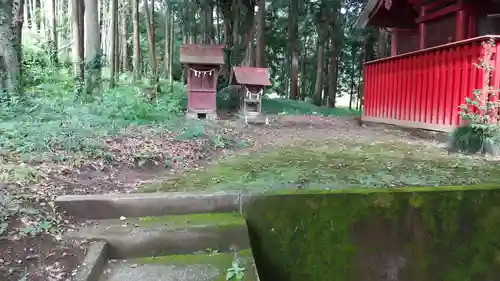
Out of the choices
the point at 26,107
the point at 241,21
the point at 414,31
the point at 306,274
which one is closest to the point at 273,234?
the point at 306,274

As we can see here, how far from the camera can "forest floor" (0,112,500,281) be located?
2.92 m

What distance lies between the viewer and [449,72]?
7.48 metres

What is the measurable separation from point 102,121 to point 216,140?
2.15 metres

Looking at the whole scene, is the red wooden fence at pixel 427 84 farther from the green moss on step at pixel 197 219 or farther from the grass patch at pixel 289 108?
the green moss on step at pixel 197 219

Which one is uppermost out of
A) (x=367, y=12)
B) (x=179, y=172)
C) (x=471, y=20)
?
(x=367, y=12)

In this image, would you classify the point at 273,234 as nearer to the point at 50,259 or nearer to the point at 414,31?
the point at 50,259

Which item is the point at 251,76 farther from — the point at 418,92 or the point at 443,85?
the point at 443,85

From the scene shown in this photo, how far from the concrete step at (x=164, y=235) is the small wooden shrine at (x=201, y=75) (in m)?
8.00

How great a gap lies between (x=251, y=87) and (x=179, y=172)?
6936mm

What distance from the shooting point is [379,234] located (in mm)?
3697

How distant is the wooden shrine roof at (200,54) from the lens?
11000 millimetres

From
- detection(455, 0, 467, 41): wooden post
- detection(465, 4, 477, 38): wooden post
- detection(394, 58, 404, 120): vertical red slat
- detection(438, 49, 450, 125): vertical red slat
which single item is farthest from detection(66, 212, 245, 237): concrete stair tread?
detection(465, 4, 477, 38): wooden post

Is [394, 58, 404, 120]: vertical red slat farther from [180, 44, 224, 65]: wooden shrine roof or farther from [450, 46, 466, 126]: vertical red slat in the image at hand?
[180, 44, 224, 65]: wooden shrine roof

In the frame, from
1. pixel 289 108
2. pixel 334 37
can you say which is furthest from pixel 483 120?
pixel 334 37
